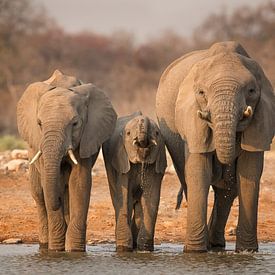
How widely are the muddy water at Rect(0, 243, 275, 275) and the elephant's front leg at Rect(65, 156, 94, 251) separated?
155 millimetres

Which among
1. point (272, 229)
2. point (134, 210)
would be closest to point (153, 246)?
point (134, 210)

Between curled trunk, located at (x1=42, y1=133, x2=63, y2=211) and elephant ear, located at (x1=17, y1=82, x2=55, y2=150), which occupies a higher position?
elephant ear, located at (x1=17, y1=82, x2=55, y2=150)

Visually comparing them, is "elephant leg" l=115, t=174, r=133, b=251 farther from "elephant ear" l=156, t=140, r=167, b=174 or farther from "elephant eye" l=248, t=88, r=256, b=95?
"elephant eye" l=248, t=88, r=256, b=95

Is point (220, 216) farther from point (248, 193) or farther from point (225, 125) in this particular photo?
point (225, 125)

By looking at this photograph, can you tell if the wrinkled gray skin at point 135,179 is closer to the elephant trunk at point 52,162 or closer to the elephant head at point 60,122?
the elephant head at point 60,122

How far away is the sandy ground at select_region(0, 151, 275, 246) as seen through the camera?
50.2ft

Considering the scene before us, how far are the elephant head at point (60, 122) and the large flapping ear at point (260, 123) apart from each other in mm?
1452

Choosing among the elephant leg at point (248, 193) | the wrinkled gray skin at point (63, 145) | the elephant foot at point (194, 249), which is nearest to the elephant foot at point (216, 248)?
the elephant leg at point (248, 193)

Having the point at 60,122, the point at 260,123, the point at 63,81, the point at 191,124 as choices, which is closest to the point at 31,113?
the point at 63,81

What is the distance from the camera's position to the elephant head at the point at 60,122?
12539 mm

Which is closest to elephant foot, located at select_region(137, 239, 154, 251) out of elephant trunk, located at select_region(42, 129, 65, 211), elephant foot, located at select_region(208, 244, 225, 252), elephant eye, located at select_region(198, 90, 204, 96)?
elephant foot, located at select_region(208, 244, 225, 252)

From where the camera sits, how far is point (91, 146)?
13031 millimetres

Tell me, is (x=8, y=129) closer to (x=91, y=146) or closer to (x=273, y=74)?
(x=273, y=74)

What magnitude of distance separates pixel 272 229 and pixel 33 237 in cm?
283
